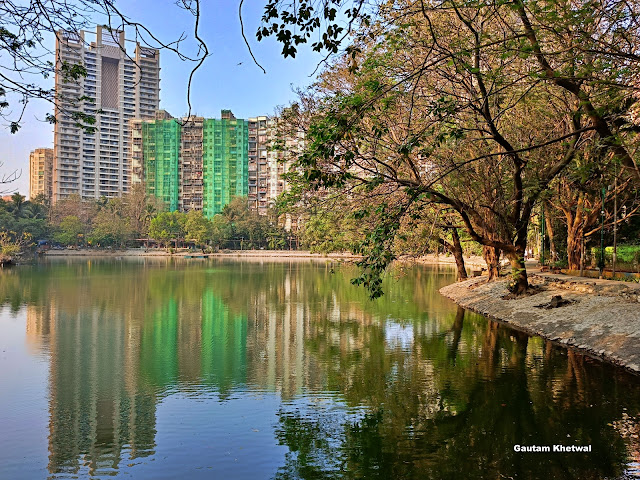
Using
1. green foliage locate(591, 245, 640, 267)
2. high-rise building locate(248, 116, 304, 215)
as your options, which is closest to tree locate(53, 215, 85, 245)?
high-rise building locate(248, 116, 304, 215)

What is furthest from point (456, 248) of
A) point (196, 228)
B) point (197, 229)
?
point (196, 228)

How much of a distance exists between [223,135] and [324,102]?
92.4m

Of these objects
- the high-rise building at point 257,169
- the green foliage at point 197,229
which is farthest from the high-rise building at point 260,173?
the green foliage at point 197,229

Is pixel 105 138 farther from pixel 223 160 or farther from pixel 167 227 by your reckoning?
pixel 167 227

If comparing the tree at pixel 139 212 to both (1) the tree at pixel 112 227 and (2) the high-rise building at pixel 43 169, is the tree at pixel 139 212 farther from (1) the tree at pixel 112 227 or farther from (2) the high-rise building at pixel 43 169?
(2) the high-rise building at pixel 43 169

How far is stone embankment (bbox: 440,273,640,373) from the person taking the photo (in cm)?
1244

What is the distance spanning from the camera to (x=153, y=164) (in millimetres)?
109750

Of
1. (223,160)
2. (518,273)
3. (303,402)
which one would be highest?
(223,160)

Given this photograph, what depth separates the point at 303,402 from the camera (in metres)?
9.43

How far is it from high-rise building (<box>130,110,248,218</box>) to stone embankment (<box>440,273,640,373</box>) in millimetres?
88950

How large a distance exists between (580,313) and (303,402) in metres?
9.54

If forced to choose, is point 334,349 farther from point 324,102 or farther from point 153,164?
point 153,164

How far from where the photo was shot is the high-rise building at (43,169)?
121 m

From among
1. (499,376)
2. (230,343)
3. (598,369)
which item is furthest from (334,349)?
(598,369)
